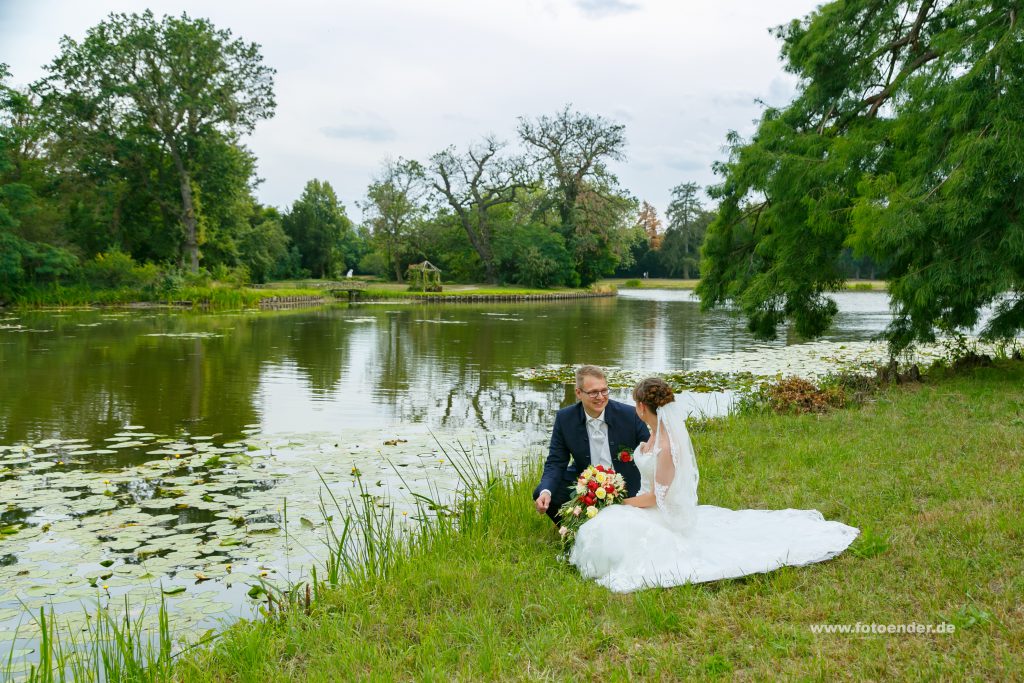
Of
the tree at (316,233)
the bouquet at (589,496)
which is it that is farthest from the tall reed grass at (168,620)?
the tree at (316,233)

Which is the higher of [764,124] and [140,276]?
[764,124]

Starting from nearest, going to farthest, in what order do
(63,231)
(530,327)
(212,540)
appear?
1. (212,540)
2. (530,327)
3. (63,231)

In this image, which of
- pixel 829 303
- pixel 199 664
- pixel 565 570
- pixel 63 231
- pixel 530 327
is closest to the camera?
pixel 199 664

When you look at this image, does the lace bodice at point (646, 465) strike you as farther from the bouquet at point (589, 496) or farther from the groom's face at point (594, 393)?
the groom's face at point (594, 393)

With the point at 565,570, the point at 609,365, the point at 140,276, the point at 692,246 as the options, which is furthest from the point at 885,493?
the point at 692,246

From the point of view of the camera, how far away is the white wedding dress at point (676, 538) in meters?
4.38

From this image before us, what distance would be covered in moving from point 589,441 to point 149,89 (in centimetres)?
4355

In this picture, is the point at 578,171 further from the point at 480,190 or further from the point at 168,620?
the point at 168,620

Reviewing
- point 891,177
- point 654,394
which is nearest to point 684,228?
point 891,177

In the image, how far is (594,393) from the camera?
5.14 metres

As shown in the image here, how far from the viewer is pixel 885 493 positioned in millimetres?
5641

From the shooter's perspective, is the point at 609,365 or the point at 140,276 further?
the point at 140,276

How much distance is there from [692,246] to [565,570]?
93512 millimetres

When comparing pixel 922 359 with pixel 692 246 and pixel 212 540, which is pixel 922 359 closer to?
pixel 212 540
